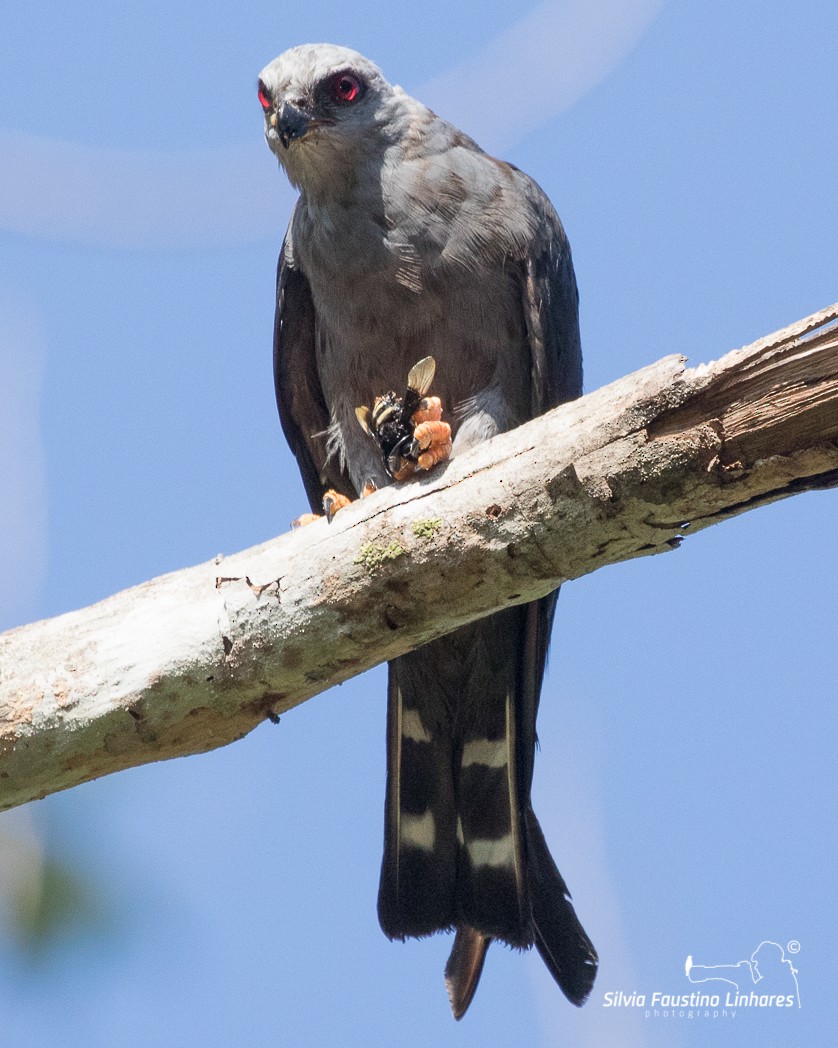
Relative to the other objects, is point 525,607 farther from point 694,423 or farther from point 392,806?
point 694,423

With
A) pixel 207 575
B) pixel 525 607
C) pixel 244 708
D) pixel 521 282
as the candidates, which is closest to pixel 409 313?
pixel 521 282

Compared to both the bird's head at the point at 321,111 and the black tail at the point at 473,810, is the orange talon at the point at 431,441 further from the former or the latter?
the bird's head at the point at 321,111

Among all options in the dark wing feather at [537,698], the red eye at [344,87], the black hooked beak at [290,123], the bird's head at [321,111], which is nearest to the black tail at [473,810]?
the dark wing feather at [537,698]

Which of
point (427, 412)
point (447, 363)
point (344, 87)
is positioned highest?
point (344, 87)

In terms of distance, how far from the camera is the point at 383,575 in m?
4.10

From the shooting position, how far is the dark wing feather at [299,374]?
6.24 meters

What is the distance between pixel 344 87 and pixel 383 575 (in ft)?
9.91

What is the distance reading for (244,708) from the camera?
4262 millimetres

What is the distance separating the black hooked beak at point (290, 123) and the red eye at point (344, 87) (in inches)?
7.7

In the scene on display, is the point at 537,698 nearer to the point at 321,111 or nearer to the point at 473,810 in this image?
the point at 473,810

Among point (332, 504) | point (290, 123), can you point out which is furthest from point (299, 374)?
point (290, 123)

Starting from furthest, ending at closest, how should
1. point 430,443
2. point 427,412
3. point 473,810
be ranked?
point 473,810
point 427,412
point 430,443

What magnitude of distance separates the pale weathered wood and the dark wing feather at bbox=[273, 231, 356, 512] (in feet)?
Result: 6.32

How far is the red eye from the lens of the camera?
235 inches
